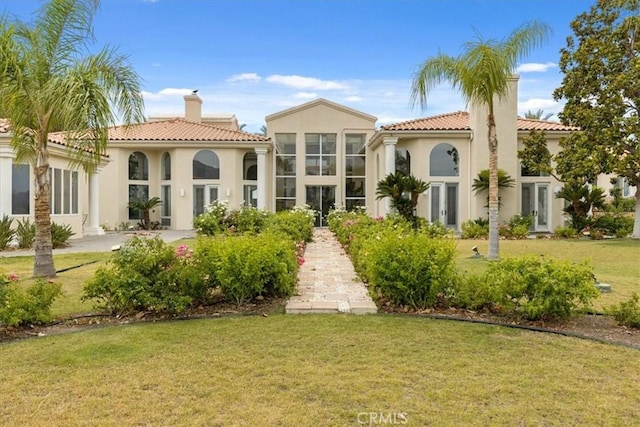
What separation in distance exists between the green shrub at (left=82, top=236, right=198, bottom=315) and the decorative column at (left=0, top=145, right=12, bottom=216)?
12.2 meters

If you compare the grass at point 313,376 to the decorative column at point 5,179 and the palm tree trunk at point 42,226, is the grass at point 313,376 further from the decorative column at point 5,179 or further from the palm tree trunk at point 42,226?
the decorative column at point 5,179

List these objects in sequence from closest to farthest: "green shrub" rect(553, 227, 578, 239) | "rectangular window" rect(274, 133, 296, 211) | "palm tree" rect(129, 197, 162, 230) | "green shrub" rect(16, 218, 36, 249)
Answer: "green shrub" rect(16, 218, 36, 249), "green shrub" rect(553, 227, 578, 239), "palm tree" rect(129, 197, 162, 230), "rectangular window" rect(274, 133, 296, 211)

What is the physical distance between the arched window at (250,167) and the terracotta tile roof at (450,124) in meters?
8.31

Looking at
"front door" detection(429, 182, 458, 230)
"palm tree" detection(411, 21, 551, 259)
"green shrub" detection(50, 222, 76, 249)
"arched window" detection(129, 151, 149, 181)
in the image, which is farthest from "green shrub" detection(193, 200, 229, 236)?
"front door" detection(429, 182, 458, 230)

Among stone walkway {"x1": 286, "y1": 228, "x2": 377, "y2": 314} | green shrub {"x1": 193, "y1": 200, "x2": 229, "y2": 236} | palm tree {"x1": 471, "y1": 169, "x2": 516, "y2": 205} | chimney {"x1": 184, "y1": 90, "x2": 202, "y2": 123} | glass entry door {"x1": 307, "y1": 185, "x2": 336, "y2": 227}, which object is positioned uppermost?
chimney {"x1": 184, "y1": 90, "x2": 202, "y2": 123}

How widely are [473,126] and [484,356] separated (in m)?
19.2

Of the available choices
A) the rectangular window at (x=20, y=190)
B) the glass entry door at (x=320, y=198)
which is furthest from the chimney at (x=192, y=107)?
the rectangular window at (x=20, y=190)

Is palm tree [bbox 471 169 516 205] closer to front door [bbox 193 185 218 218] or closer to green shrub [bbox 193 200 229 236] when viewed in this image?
green shrub [bbox 193 200 229 236]

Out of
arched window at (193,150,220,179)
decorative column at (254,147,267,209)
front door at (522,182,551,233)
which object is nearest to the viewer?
front door at (522,182,551,233)

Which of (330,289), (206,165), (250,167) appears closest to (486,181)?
(250,167)

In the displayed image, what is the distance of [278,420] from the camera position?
3629 mm

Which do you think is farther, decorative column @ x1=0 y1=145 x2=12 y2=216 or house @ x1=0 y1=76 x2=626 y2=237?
house @ x1=0 y1=76 x2=626 y2=237

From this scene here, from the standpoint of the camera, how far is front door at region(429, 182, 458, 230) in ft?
75.7

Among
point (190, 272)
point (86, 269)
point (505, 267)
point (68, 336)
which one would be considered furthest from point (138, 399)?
point (86, 269)
